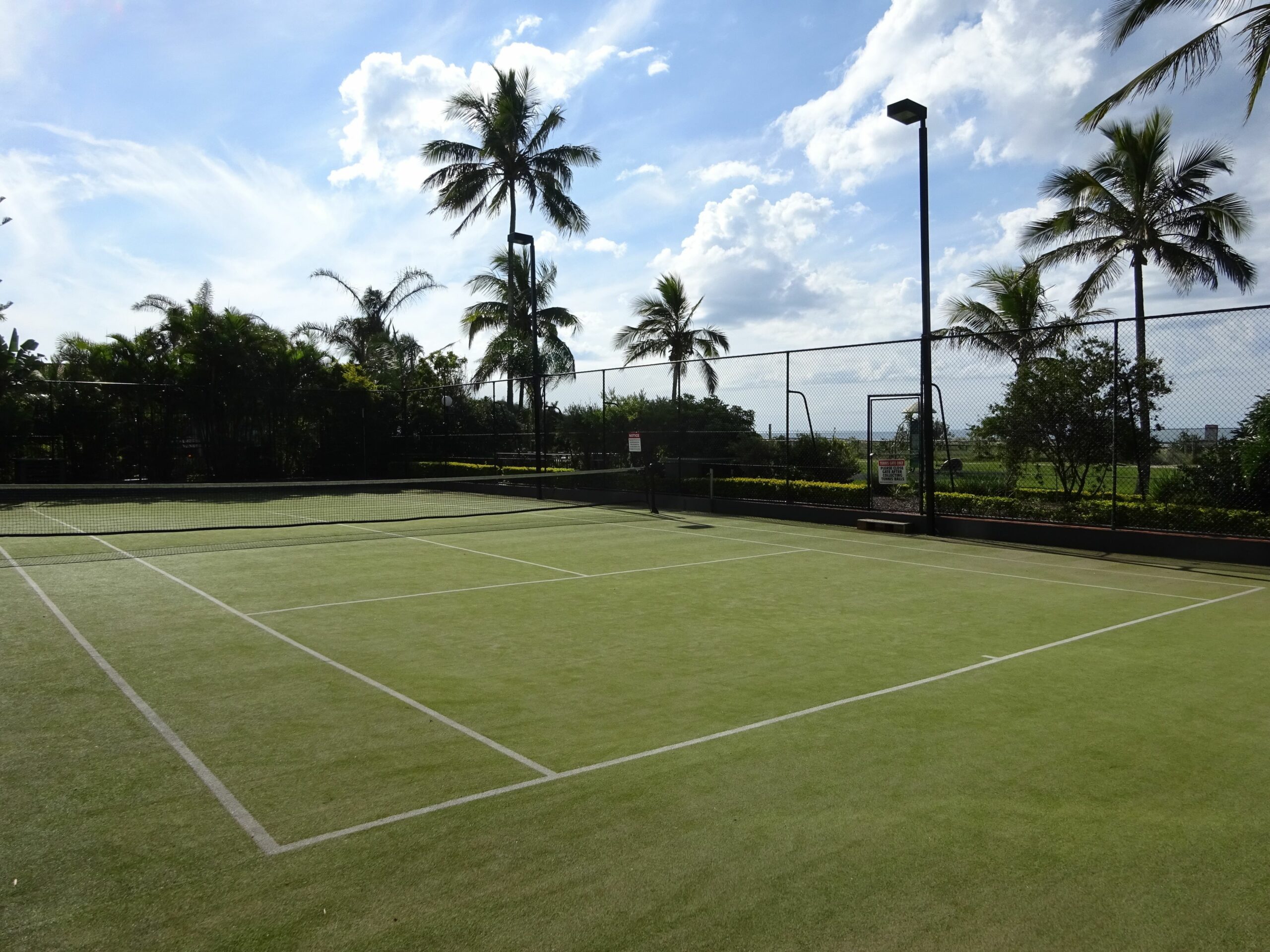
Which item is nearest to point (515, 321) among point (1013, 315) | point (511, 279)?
point (511, 279)

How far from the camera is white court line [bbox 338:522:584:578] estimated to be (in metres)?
10.2

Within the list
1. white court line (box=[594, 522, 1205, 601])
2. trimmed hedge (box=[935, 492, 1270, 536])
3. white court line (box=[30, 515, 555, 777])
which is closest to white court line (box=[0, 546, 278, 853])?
white court line (box=[30, 515, 555, 777])

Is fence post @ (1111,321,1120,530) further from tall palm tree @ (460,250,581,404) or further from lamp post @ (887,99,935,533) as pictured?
tall palm tree @ (460,250,581,404)

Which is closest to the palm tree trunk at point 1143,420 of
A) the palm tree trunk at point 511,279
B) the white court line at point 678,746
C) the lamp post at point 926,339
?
the lamp post at point 926,339

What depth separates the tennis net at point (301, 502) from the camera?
50.8ft

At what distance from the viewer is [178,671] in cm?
569

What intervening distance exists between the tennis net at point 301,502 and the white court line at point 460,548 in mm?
241

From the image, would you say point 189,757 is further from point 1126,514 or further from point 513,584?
point 1126,514

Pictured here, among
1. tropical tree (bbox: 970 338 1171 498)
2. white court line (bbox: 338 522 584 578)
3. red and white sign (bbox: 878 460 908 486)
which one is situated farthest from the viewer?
red and white sign (bbox: 878 460 908 486)

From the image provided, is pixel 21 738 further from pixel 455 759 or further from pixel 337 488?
pixel 337 488

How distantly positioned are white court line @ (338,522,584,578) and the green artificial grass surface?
1.93 meters

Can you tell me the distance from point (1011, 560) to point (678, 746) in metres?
8.33

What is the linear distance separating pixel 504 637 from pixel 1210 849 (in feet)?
15.6

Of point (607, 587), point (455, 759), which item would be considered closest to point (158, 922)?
point (455, 759)
